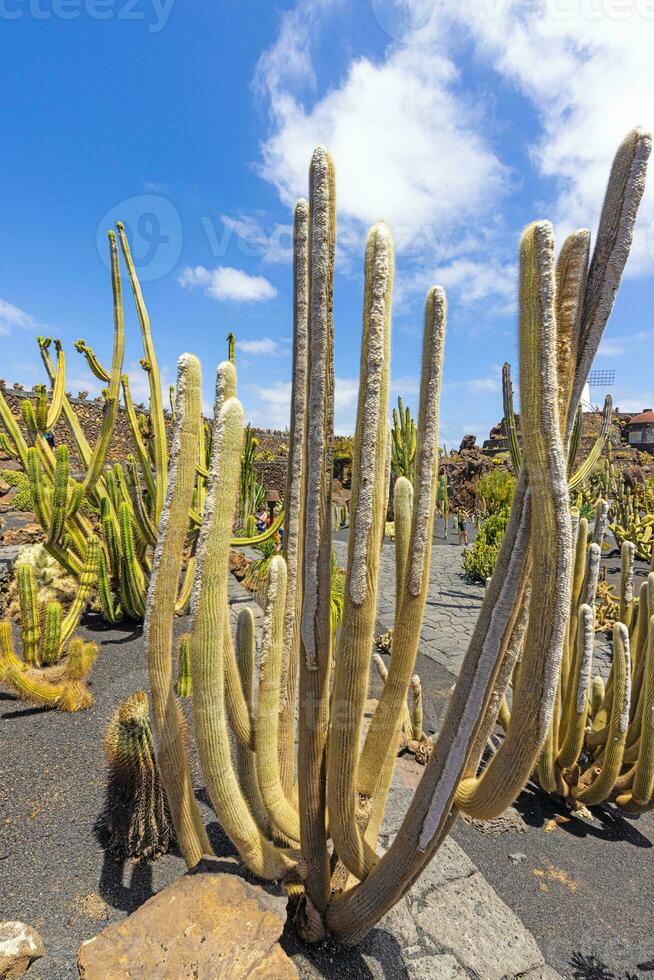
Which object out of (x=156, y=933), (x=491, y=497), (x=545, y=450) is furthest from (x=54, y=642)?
(x=491, y=497)

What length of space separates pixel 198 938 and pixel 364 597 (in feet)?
3.56

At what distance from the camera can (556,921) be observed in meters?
2.06

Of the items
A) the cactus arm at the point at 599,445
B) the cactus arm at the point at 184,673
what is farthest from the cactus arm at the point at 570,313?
the cactus arm at the point at 599,445

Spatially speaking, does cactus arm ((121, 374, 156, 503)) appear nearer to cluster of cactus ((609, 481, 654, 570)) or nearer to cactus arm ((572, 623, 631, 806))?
cactus arm ((572, 623, 631, 806))

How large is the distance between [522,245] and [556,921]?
2.78 m

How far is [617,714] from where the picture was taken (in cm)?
252

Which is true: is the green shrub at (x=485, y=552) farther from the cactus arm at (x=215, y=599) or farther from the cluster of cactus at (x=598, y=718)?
the cactus arm at (x=215, y=599)

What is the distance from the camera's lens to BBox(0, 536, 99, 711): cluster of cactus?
3.25m

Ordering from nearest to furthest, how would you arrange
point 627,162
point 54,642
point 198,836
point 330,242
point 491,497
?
point 627,162
point 330,242
point 198,836
point 54,642
point 491,497

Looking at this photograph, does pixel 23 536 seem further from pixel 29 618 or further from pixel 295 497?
pixel 295 497

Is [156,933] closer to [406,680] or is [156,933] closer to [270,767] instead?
[270,767]

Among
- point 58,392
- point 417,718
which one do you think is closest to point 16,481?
point 58,392

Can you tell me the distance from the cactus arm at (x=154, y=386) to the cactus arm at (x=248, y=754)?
10.7 ft

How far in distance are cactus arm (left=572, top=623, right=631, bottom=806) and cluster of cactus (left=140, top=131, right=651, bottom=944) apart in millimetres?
1466
